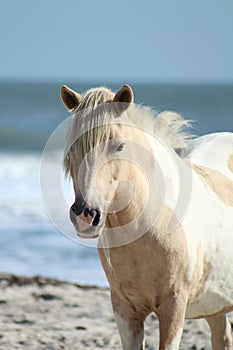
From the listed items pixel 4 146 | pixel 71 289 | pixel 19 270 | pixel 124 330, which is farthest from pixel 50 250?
pixel 4 146

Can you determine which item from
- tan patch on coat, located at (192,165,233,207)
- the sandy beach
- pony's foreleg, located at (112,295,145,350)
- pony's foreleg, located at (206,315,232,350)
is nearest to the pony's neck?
tan patch on coat, located at (192,165,233,207)

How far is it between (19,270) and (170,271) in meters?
4.09

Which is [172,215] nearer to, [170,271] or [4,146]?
[170,271]

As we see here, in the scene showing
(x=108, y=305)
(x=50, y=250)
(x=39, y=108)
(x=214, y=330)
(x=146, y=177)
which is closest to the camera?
(x=146, y=177)

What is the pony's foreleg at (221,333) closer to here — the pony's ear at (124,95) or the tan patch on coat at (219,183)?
the tan patch on coat at (219,183)

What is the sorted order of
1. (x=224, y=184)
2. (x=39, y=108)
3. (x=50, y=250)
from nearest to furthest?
(x=224, y=184) → (x=50, y=250) → (x=39, y=108)

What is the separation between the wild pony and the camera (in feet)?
10.5

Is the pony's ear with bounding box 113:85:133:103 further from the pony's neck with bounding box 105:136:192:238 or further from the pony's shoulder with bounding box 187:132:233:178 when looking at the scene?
the pony's shoulder with bounding box 187:132:233:178

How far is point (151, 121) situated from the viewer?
361 centimetres

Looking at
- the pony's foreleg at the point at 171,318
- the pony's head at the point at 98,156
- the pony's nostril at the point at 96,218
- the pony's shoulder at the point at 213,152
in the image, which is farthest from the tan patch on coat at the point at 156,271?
the pony's shoulder at the point at 213,152

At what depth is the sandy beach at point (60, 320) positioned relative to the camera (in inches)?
204

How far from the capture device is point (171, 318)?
139 inches

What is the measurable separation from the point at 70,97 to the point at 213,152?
3.96 ft

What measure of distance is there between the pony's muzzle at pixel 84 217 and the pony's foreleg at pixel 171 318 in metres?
0.61
